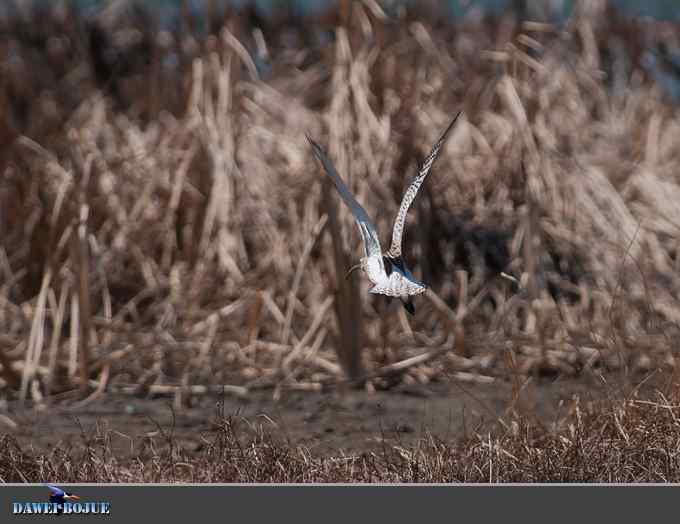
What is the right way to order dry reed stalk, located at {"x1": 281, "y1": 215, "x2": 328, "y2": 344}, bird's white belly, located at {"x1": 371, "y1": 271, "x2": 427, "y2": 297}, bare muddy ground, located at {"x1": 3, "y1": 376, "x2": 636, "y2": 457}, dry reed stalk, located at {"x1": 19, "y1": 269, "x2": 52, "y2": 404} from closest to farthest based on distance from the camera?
bird's white belly, located at {"x1": 371, "y1": 271, "x2": 427, "y2": 297} → bare muddy ground, located at {"x1": 3, "y1": 376, "x2": 636, "y2": 457} → dry reed stalk, located at {"x1": 19, "y1": 269, "x2": 52, "y2": 404} → dry reed stalk, located at {"x1": 281, "y1": 215, "x2": 328, "y2": 344}

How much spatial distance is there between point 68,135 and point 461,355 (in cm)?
181

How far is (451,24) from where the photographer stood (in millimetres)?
4434

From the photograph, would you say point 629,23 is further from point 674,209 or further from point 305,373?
point 305,373

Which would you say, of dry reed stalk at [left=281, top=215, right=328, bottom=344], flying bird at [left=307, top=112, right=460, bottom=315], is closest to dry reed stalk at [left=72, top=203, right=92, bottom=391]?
dry reed stalk at [left=281, top=215, right=328, bottom=344]

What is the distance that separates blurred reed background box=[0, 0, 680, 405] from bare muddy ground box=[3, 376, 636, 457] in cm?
9

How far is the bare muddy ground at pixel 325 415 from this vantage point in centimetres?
246

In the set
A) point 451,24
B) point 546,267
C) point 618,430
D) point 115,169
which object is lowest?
point 618,430

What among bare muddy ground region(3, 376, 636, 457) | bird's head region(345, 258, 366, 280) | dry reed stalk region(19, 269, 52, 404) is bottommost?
bare muddy ground region(3, 376, 636, 457)

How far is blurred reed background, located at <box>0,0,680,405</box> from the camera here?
3.23 metres

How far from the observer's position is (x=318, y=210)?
365 cm

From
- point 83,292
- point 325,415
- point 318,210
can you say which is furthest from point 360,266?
point 318,210

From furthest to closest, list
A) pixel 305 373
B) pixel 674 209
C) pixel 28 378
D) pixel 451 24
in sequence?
pixel 451 24 < pixel 674 209 < pixel 305 373 < pixel 28 378

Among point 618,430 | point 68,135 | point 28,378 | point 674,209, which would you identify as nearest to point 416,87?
point 674,209
